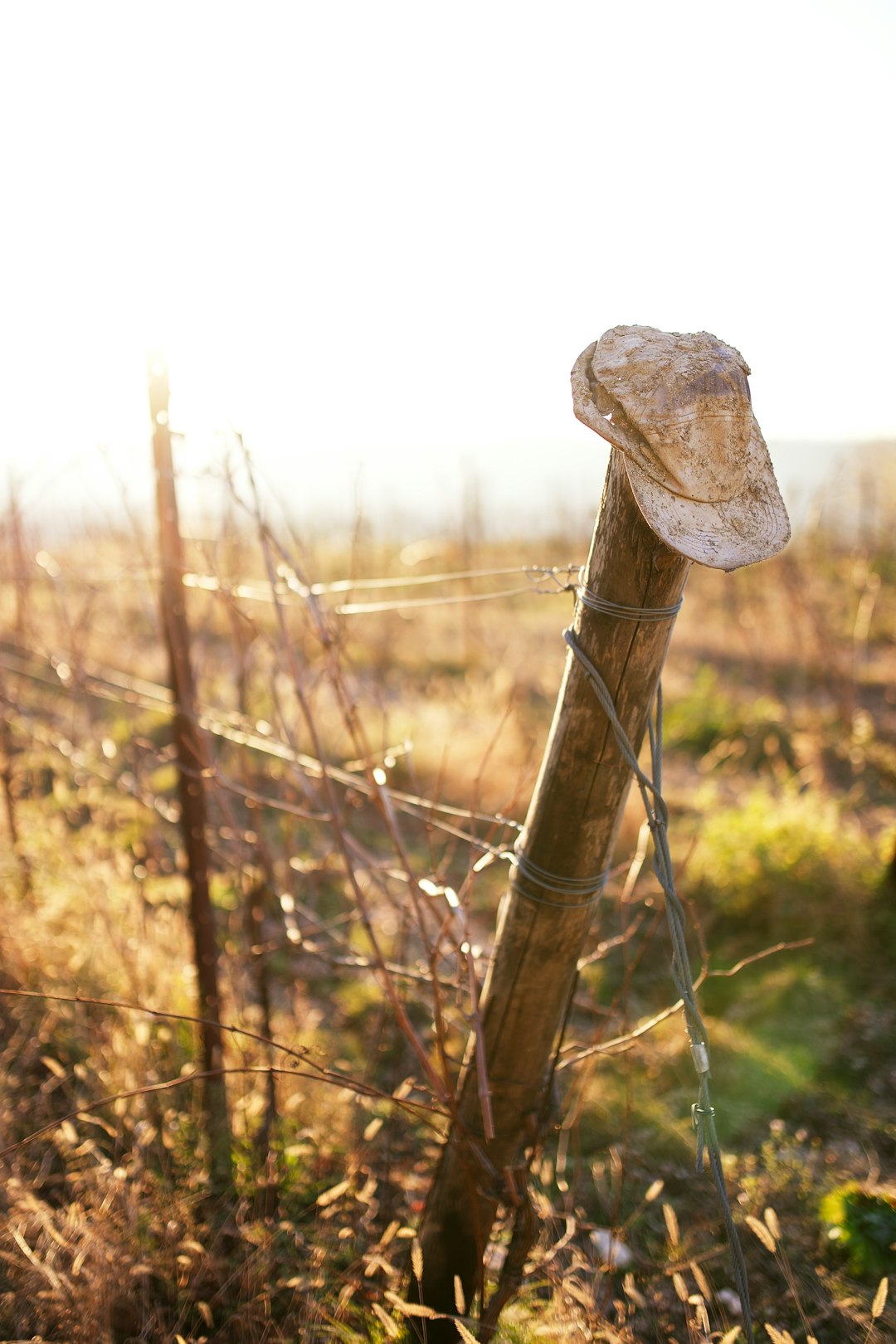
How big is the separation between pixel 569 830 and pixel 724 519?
1.82ft

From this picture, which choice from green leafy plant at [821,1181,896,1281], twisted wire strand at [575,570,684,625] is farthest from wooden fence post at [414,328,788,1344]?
green leafy plant at [821,1181,896,1281]

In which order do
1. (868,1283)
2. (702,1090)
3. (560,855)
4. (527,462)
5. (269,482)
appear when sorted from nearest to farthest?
(702,1090) → (560,855) → (269,482) → (868,1283) → (527,462)

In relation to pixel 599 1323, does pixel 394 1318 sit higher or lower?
lower

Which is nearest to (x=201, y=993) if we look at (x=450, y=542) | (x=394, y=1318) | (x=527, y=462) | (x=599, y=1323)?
(x=394, y=1318)

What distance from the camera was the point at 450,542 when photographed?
14.3 m

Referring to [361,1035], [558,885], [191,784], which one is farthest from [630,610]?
[361,1035]

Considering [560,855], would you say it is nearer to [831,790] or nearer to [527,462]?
[831,790]

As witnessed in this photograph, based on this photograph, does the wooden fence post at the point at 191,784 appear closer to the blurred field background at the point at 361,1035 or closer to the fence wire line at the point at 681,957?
the blurred field background at the point at 361,1035

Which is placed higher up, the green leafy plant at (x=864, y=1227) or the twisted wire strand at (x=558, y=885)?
the twisted wire strand at (x=558, y=885)

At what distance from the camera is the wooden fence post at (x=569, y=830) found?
109cm

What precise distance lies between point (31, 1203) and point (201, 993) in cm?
78

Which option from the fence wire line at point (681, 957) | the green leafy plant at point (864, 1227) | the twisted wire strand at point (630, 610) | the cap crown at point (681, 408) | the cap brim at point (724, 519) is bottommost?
the green leafy plant at point (864, 1227)

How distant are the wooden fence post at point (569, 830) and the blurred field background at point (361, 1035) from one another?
9 cm

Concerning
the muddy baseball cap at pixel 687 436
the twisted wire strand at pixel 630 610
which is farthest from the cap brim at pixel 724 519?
the twisted wire strand at pixel 630 610
